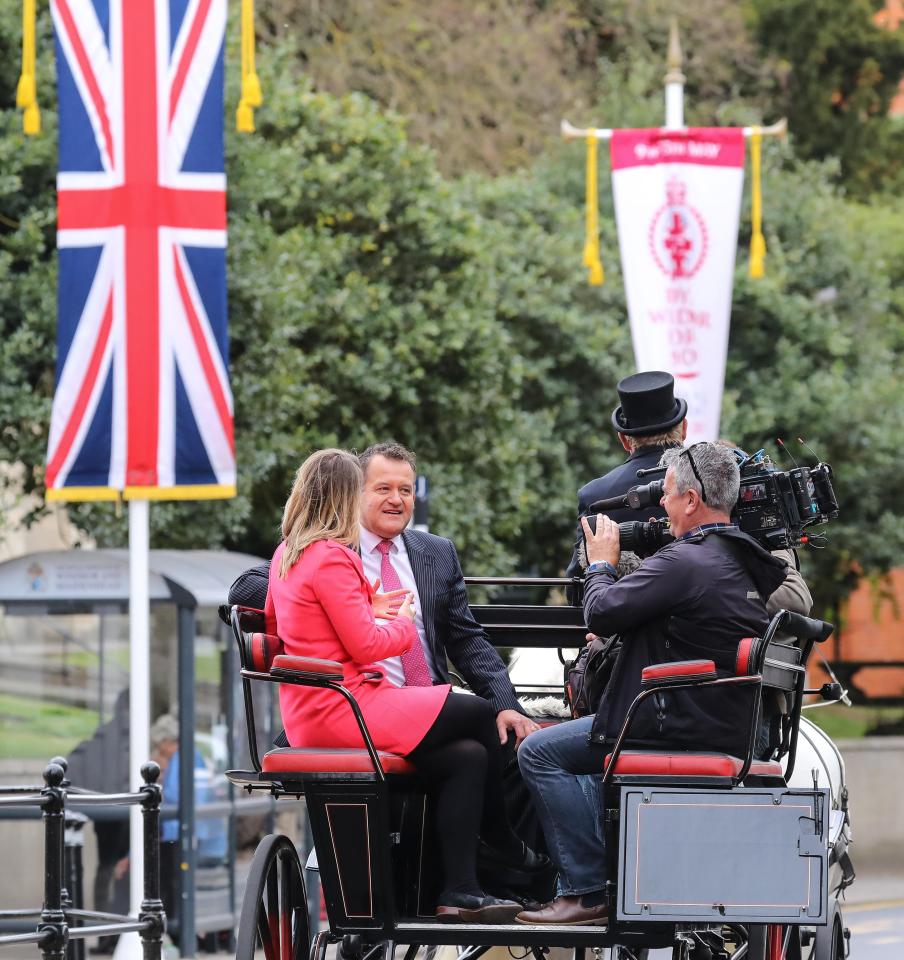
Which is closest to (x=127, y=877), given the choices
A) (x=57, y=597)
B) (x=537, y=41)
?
(x=57, y=597)

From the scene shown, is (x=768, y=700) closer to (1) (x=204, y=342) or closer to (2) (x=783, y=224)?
(1) (x=204, y=342)

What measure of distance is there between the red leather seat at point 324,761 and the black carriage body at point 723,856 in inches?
31.5

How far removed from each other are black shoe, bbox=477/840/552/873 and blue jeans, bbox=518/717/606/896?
0.24m

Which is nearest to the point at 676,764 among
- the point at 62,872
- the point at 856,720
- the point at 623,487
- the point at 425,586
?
the point at 425,586

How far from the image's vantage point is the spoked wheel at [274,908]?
6.09m

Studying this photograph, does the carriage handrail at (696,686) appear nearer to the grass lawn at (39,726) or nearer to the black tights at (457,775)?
the black tights at (457,775)

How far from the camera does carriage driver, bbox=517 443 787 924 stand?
613cm

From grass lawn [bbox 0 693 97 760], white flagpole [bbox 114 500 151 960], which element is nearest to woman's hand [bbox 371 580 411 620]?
white flagpole [bbox 114 500 151 960]

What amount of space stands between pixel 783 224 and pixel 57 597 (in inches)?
591

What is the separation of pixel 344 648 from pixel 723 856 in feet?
4.42

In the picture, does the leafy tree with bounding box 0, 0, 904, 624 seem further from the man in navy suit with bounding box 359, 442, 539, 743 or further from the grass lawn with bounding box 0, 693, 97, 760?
the man in navy suit with bounding box 359, 442, 539, 743

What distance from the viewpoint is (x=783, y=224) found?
2631 cm

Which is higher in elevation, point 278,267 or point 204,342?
point 278,267

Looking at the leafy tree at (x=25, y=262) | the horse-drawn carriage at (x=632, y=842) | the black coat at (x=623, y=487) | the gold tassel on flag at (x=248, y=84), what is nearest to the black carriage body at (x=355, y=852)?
the horse-drawn carriage at (x=632, y=842)
